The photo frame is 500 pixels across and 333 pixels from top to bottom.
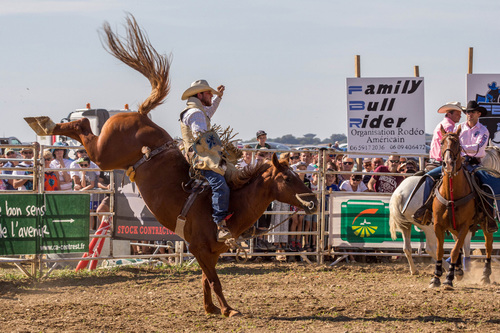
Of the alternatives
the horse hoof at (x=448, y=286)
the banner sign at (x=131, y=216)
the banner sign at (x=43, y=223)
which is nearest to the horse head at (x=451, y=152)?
the horse hoof at (x=448, y=286)

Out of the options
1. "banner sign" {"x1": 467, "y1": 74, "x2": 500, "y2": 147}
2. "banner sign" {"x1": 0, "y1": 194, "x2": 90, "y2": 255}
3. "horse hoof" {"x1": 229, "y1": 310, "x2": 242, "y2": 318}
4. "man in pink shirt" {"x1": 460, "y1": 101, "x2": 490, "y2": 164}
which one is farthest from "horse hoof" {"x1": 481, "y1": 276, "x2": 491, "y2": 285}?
"banner sign" {"x1": 0, "y1": 194, "x2": 90, "y2": 255}

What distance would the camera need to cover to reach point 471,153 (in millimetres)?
10680

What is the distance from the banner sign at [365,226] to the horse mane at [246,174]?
205 inches

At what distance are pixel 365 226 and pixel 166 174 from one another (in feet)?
19.4

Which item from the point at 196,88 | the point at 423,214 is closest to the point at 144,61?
the point at 196,88

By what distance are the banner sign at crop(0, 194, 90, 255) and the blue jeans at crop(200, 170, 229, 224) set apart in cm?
430

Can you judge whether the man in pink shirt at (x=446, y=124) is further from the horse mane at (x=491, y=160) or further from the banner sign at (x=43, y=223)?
the banner sign at (x=43, y=223)

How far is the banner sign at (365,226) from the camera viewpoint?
1272cm

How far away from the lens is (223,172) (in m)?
7.63

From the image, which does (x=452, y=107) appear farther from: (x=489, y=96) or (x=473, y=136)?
(x=489, y=96)

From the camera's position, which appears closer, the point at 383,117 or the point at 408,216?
the point at 408,216

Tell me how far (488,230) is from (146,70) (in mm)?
Answer: 5904

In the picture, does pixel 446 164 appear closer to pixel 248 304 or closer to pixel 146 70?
pixel 248 304

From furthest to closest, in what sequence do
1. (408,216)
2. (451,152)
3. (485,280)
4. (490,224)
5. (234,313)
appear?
(408,216), (485,280), (490,224), (451,152), (234,313)
